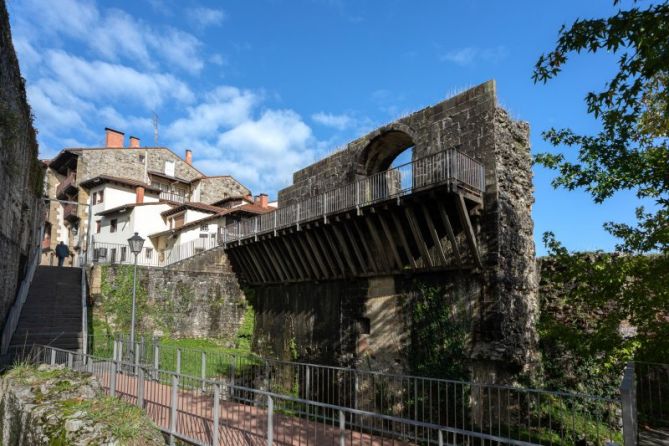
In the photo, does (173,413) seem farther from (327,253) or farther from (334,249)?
(327,253)

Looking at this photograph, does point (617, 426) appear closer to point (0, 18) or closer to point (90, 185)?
point (0, 18)

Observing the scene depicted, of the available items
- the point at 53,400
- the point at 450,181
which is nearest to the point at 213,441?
the point at 53,400

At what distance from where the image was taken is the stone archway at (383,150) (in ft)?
56.1

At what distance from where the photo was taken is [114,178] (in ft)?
120

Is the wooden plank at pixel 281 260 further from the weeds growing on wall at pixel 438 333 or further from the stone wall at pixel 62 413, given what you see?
the stone wall at pixel 62 413

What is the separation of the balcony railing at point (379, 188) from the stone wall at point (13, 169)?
8646 mm

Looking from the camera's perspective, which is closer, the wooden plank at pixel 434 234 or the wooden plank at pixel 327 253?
the wooden plank at pixel 434 234

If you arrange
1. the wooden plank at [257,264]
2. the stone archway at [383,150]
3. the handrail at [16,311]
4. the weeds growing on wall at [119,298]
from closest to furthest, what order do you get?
the handrail at [16,311], the stone archway at [383,150], the weeds growing on wall at [119,298], the wooden plank at [257,264]

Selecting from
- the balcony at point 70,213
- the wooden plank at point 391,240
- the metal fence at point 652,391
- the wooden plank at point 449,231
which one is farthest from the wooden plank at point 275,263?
the balcony at point 70,213

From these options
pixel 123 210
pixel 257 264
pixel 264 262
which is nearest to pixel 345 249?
pixel 264 262

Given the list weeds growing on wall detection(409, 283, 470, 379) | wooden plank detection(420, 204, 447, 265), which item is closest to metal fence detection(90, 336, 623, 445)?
weeds growing on wall detection(409, 283, 470, 379)

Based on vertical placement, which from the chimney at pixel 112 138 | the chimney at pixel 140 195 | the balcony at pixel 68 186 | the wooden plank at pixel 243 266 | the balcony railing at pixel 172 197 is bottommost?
the wooden plank at pixel 243 266

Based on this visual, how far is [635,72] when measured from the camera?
5.62 m

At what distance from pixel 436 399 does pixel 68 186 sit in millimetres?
36576
